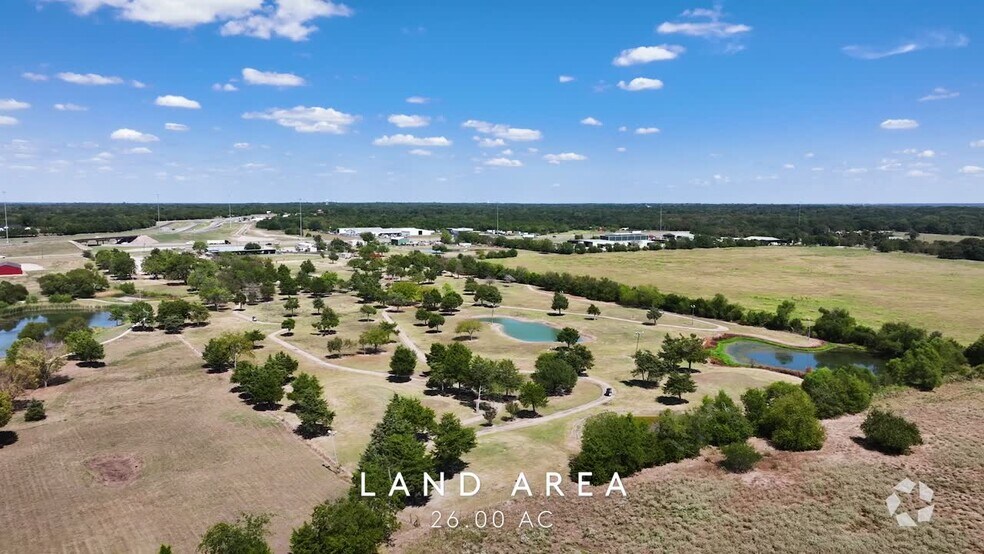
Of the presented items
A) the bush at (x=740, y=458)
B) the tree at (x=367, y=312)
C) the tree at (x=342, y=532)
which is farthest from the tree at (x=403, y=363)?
the bush at (x=740, y=458)

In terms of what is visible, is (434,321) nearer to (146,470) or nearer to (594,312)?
(594,312)

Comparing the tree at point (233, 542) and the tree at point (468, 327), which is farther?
the tree at point (468, 327)

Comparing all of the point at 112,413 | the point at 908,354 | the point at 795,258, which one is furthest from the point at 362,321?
the point at 795,258

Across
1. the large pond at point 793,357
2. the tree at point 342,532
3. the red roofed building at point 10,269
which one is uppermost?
the red roofed building at point 10,269

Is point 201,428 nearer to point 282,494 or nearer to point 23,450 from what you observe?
point 23,450

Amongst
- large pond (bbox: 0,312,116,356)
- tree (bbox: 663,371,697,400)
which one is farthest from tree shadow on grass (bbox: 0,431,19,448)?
tree (bbox: 663,371,697,400)

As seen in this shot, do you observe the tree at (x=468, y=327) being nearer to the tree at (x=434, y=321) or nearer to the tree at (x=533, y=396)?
the tree at (x=434, y=321)
